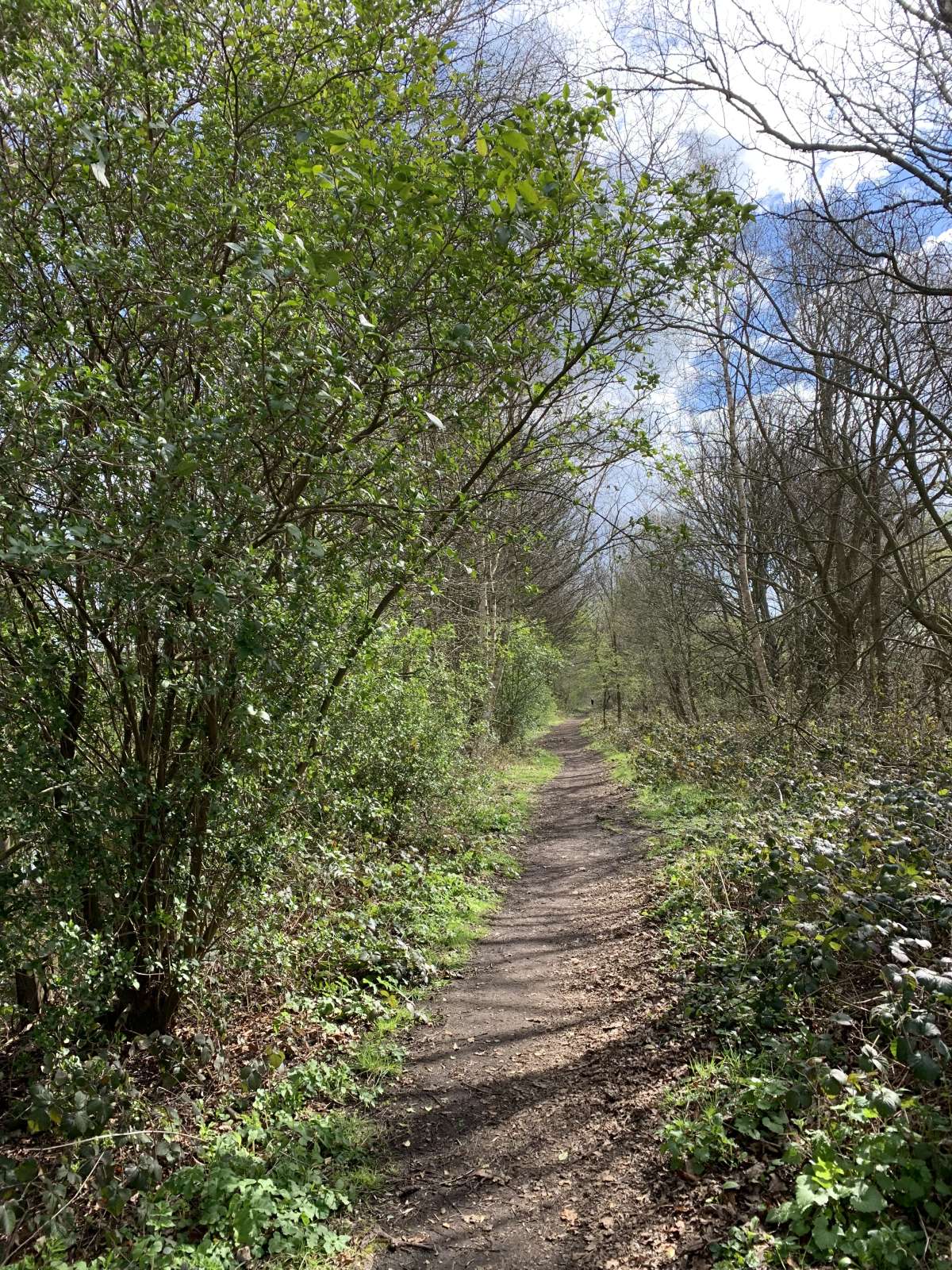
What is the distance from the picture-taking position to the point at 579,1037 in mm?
4336

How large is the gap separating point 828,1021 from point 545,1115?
1.56 metres

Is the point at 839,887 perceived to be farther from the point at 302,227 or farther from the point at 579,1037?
the point at 302,227

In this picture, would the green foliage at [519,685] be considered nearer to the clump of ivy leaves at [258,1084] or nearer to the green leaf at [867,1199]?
the clump of ivy leaves at [258,1084]

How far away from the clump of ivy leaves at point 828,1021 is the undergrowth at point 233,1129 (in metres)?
1.69

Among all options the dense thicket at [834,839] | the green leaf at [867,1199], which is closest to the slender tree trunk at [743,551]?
the dense thicket at [834,839]

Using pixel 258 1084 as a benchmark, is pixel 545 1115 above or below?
below

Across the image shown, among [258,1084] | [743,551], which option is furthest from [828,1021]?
[743,551]

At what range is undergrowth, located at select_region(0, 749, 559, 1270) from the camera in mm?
2684

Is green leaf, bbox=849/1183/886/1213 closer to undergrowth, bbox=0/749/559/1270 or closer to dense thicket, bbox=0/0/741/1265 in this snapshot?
undergrowth, bbox=0/749/559/1270

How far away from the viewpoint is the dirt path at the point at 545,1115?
9.28ft

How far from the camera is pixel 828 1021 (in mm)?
3514

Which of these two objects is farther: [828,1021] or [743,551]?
[743,551]

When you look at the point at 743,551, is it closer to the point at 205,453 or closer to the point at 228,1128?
the point at 205,453

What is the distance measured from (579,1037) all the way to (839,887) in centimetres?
187
